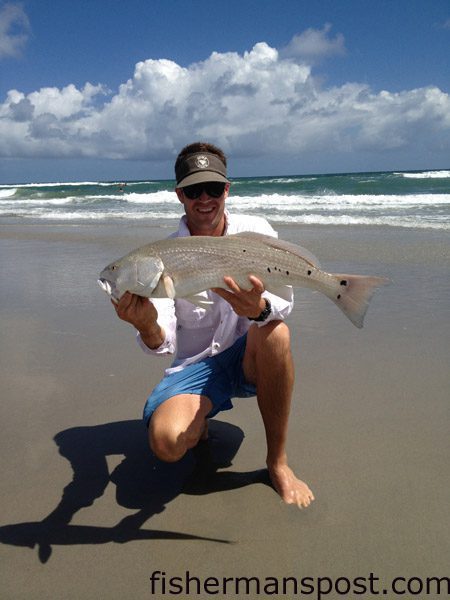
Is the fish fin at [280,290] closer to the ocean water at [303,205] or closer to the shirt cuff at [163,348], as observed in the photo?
the shirt cuff at [163,348]

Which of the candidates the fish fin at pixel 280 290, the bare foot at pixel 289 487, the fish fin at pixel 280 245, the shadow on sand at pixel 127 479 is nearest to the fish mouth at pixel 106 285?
the fish fin at pixel 280 245

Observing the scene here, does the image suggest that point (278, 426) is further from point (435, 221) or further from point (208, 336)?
point (435, 221)

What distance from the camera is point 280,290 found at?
115 inches

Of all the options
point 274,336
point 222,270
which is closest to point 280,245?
point 222,270

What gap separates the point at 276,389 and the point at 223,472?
0.69 metres

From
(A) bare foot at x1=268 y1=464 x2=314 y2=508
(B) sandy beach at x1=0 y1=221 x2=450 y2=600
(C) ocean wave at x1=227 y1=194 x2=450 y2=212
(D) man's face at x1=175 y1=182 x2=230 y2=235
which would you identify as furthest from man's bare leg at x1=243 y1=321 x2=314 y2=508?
(C) ocean wave at x1=227 y1=194 x2=450 y2=212

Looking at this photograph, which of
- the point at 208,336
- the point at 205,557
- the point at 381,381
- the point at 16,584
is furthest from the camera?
the point at 381,381

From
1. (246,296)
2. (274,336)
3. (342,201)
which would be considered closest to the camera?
(246,296)

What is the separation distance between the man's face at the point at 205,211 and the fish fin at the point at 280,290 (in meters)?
0.78

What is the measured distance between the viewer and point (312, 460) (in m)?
3.38

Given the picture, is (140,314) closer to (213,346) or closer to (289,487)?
(213,346)

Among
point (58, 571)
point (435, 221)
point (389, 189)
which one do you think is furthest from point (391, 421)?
point (389, 189)

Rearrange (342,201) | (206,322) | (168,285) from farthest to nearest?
(342,201) < (206,322) < (168,285)

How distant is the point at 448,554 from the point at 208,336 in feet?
6.23
